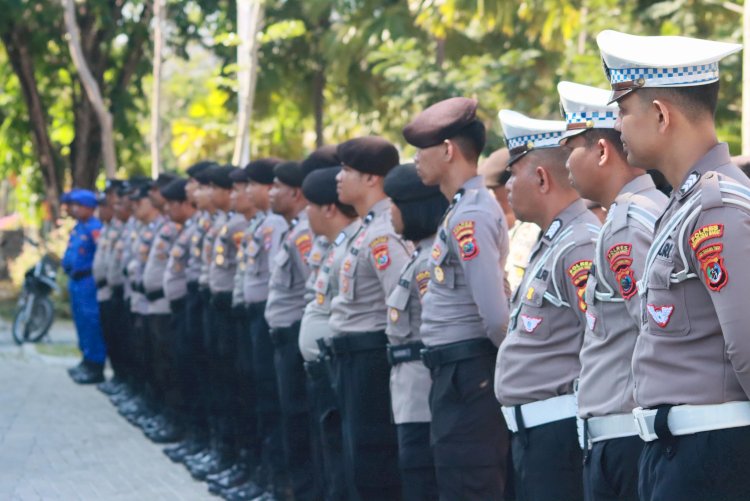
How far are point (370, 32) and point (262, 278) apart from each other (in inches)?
458

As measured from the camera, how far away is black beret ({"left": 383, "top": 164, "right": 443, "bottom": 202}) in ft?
19.5

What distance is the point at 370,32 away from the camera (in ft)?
65.0

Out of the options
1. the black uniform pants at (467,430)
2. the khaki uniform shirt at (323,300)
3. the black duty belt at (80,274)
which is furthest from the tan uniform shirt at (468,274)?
the black duty belt at (80,274)

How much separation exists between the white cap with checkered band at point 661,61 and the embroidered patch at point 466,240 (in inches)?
66.4

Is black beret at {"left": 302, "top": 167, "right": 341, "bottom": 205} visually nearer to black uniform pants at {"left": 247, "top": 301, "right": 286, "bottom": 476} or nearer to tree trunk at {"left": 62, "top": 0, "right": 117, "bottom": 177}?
black uniform pants at {"left": 247, "top": 301, "right": 286, "bottom": 476}

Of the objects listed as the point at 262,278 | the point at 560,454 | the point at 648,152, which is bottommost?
the point at 262,278

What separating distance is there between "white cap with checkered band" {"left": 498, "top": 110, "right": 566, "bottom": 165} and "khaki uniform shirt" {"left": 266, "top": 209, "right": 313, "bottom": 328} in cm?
308

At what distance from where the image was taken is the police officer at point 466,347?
525cm

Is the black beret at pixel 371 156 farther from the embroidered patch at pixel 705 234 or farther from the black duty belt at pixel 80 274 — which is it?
the black duty belt at pixel 80 274

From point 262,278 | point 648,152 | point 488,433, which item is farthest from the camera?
point 262,278

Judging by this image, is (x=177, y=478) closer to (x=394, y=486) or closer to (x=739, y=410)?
(x=394, y=486)

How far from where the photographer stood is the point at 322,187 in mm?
7117

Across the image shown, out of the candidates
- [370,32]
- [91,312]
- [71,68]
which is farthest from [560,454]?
[71,68]

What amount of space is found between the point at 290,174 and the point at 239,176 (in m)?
1.31
